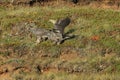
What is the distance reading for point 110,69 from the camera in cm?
2858

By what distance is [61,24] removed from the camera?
34344 mm

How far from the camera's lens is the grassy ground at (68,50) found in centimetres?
2880

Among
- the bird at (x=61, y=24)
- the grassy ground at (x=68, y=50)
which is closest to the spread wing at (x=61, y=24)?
the bird at (x=61, y=24)

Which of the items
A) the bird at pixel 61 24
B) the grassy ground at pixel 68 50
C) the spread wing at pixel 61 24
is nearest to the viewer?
the grassy ground at pixel 68 50

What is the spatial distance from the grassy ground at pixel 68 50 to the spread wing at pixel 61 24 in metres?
0.60

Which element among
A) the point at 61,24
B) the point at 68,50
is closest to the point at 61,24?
the point at 61,24

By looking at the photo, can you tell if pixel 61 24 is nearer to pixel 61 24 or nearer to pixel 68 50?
pixel 61 24

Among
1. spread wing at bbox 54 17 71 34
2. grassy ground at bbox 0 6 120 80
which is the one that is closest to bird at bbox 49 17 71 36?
spread wing at bbox 54 17 71 34

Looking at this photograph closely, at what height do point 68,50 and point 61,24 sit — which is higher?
point 61,24

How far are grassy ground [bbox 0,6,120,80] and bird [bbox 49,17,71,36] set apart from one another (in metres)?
0.56

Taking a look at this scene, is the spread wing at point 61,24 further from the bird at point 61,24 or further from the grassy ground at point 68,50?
the grassy ground at point 68,50

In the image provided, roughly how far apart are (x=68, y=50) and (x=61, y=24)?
12.5ft

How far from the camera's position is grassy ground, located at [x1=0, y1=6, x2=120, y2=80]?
2880 centimetres

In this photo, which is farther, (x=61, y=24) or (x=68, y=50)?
(x=61, y=24)
